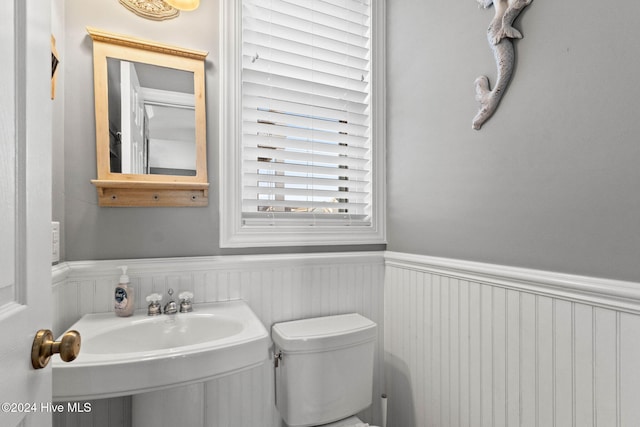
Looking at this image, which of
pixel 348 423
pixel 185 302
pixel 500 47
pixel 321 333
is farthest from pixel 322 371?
pixel 500 47

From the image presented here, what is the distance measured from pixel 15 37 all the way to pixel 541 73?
1.26 meters

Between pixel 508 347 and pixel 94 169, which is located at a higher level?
pixel 94 169

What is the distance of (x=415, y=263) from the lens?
1481 mm

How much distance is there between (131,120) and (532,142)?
1420 mm

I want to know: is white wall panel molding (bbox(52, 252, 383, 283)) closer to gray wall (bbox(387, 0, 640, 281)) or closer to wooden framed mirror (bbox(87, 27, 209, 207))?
wooden framed mirror (bbox(87, 27, 209, 207))

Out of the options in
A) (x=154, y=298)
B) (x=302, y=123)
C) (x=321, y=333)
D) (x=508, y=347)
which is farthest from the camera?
(x=302, y=123)

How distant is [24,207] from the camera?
53 centimetres

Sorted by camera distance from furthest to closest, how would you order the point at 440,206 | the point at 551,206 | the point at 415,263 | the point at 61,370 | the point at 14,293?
the point at 415,263, the point at 440,206, the point at 551,206, the point at 61,370, the point at 14,293

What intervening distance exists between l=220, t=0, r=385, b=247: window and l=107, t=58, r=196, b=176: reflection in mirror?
0.15 meters

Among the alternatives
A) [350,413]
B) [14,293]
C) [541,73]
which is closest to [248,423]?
[350,413]

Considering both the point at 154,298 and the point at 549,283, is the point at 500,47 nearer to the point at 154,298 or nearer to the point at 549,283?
the point at 549,283

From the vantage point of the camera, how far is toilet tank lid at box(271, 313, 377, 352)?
1.25m

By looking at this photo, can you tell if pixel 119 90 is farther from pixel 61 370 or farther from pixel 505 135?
pixel 505 135

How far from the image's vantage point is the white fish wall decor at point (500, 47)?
1.05 m
